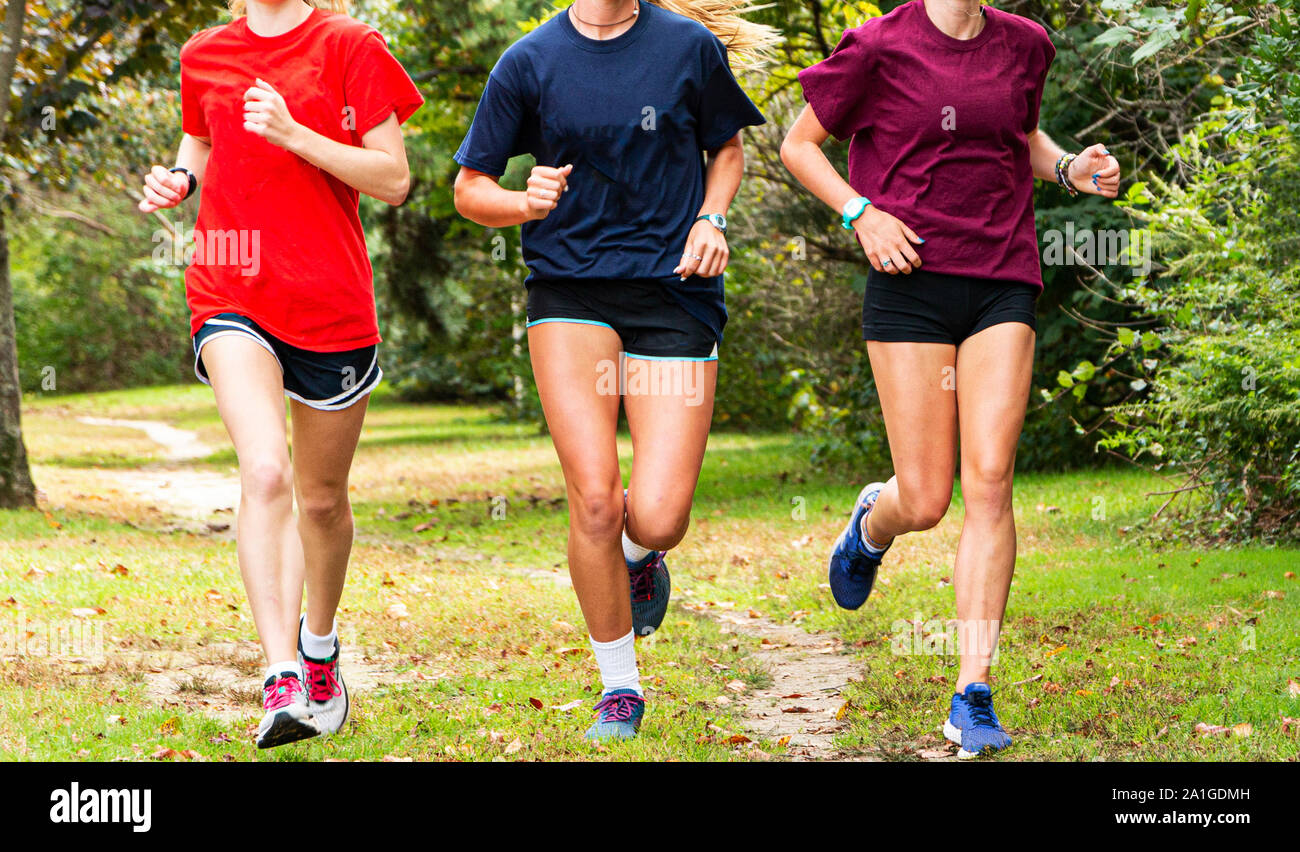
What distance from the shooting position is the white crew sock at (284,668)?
369 centimetres

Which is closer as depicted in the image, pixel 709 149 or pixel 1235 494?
pixel 709 149

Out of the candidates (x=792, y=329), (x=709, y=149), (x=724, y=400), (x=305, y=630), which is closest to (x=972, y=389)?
(x=709, y=149)

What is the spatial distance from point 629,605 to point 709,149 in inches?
58.5

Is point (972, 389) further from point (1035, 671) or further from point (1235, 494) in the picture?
point (1235, 494)

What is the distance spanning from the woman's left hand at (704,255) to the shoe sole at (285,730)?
1.69 meters

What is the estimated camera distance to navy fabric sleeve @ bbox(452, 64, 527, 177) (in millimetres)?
4059

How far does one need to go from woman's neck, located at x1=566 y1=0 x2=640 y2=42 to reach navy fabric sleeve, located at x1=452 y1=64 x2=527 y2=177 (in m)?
0.30

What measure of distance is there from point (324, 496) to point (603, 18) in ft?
5.82

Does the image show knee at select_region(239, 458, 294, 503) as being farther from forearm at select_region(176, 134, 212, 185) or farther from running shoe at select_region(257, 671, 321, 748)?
forearm at select_region(176, 134, 212, 185)

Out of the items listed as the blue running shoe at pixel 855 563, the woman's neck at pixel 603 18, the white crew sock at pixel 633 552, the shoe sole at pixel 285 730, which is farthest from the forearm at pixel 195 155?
the blue running shoe at pixel 855 563

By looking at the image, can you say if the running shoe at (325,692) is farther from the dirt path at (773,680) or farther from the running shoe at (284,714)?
the running shoe at (284,714)

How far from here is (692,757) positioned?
4.01m

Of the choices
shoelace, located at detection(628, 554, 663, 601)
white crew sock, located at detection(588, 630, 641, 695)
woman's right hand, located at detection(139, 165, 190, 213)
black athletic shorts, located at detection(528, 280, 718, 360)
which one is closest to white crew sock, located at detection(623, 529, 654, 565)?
shoelace, located at detection(628, 554, 663, 601)

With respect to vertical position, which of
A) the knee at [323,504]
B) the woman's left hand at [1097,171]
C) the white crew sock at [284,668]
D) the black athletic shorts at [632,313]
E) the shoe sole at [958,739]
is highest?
the woman's left hand at [1097,171]
